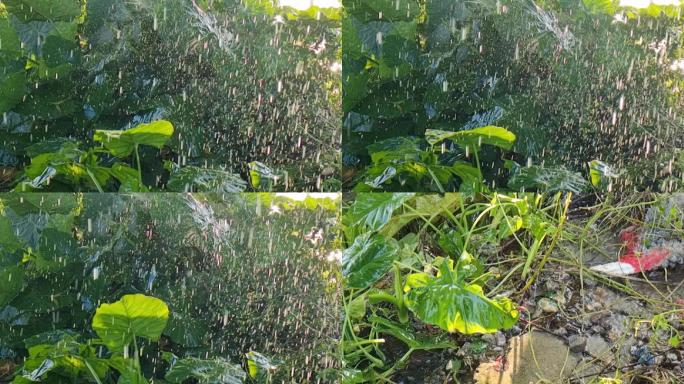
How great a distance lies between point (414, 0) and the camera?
6.70ft

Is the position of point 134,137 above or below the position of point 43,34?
below

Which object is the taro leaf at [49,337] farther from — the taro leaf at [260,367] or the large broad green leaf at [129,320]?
the taro leaf at [260,367]

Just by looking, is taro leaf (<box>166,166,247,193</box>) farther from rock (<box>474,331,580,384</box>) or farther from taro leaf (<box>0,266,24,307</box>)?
rock (<box>474,331,580,384</box>)

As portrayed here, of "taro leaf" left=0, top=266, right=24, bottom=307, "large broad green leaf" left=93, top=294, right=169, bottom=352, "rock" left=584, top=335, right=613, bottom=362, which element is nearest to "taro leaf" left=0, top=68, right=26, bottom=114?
"taro leaf" left=0, top=266, right=24, bottom=307

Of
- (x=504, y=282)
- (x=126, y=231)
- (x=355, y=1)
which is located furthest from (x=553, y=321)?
(x=126, y=231)

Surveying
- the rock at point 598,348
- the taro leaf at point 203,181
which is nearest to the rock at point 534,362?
the rock at point 598,348

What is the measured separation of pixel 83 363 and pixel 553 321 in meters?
1.10

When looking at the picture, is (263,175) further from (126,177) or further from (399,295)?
(399,295)

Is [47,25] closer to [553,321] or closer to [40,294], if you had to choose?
[40,294]

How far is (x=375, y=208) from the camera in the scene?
2.01m

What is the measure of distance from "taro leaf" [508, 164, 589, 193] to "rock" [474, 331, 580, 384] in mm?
348

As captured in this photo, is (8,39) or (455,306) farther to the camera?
(8,39)

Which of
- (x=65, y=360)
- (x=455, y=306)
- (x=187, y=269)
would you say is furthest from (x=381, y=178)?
(x=65, y=360)

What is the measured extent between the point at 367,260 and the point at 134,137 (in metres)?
0.59
